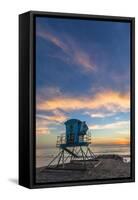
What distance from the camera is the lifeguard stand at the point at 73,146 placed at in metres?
10.2

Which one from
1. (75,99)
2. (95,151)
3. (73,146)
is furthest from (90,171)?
(75,99)

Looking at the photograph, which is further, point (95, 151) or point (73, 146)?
point (95, 151)

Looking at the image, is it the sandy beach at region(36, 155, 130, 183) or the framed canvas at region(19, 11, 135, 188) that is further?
the sandy beach at region(36, 155, 130, 183)

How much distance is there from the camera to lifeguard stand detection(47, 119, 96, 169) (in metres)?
10.2

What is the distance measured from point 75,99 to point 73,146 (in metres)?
0.62

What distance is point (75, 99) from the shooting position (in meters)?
10.2

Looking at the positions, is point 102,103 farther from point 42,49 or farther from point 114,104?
point 42,49

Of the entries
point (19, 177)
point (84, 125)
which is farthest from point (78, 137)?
point (19, 177)
